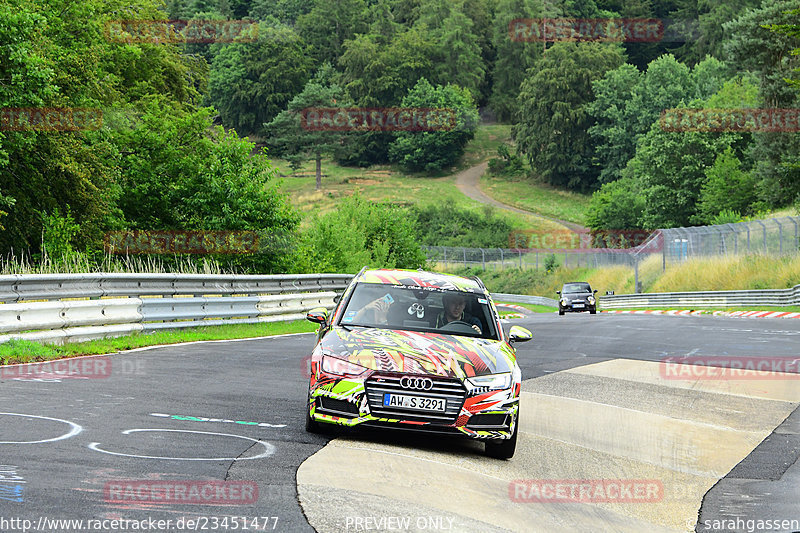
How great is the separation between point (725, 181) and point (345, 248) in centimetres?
4657

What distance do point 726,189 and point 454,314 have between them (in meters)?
72.8

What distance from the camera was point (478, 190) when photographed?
13012cm

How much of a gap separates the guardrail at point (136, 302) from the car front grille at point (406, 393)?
748 centimetres

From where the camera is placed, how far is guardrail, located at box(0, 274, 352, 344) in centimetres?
1406

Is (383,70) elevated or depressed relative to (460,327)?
elevated

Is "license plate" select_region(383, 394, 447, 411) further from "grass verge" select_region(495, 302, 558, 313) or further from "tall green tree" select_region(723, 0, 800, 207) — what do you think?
"tall green tree" select_region(723, 0, 800, 207)

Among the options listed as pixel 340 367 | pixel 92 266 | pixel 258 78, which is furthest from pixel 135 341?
pixel 258 78

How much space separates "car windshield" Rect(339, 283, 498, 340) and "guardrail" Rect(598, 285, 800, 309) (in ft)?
108

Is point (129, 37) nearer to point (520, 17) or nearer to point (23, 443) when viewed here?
point (23, 443)

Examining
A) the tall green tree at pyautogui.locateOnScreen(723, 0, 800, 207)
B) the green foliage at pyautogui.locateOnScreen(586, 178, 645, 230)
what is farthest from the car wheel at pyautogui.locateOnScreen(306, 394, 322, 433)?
the green foliage at pyautogui.locateOnScreen(586, 178, 645, 230)

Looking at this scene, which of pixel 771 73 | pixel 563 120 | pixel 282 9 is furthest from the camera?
pixel 282 9

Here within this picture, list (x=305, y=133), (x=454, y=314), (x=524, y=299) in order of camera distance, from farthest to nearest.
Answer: (x=305, y=133) → (x=524, y=299) → (x=454, y=314)

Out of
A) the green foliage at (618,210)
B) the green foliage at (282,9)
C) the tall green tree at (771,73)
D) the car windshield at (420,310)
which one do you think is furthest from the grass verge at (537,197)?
the car windshield at (420,310)

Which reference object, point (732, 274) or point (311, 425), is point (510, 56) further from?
point (311, 425)
